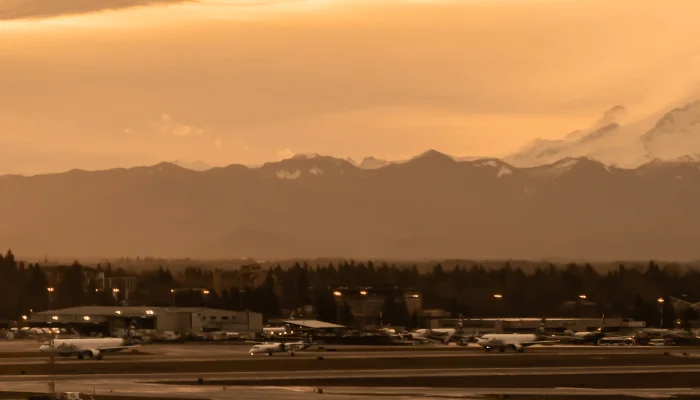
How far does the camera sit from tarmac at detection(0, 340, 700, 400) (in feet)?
330

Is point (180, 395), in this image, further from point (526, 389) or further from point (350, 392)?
point (526, 389)

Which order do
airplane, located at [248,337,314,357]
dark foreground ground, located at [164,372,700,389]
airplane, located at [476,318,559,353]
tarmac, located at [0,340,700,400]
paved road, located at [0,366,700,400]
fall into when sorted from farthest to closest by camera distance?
airplane, located at [476,318,559,353], airplane, located at [248,337,314,357], dark foreground ground, located at [164,372,700,389], tarmac, located at [0,340,700,400], paved road, located at [0,366,700,400]

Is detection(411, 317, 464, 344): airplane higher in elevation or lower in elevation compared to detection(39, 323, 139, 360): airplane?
lower

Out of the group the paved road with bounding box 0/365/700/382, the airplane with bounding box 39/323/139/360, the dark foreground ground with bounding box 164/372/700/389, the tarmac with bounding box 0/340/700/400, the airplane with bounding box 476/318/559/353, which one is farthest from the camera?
the airplane with bounding box 476/318/559/353

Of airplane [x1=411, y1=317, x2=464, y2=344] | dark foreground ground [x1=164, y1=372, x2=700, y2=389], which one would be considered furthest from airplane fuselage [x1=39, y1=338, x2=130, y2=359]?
airplane [x1=411, y1=317, x2=464, y2=344]

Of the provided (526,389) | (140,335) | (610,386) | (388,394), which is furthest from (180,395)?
(140,335)

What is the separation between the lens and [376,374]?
117 metres

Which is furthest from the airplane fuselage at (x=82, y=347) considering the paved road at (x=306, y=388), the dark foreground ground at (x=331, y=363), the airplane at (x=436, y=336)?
the airplane at (x=436, y=336)

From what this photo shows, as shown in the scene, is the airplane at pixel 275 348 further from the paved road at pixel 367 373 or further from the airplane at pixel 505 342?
the paved road at pixel 367 373

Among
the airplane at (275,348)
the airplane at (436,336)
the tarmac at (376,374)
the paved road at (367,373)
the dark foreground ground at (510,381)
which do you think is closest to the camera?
the tarmac at (376,374)

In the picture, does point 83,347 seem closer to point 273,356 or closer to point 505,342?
point 273,356

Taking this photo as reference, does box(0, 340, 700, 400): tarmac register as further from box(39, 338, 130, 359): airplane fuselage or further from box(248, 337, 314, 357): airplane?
box(39, 338, 130, 359): airplane fuselage

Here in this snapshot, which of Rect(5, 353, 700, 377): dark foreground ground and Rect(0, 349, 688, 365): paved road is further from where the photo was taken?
Rect(0, 349, 688, 365): paved road

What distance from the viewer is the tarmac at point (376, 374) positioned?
100 m
